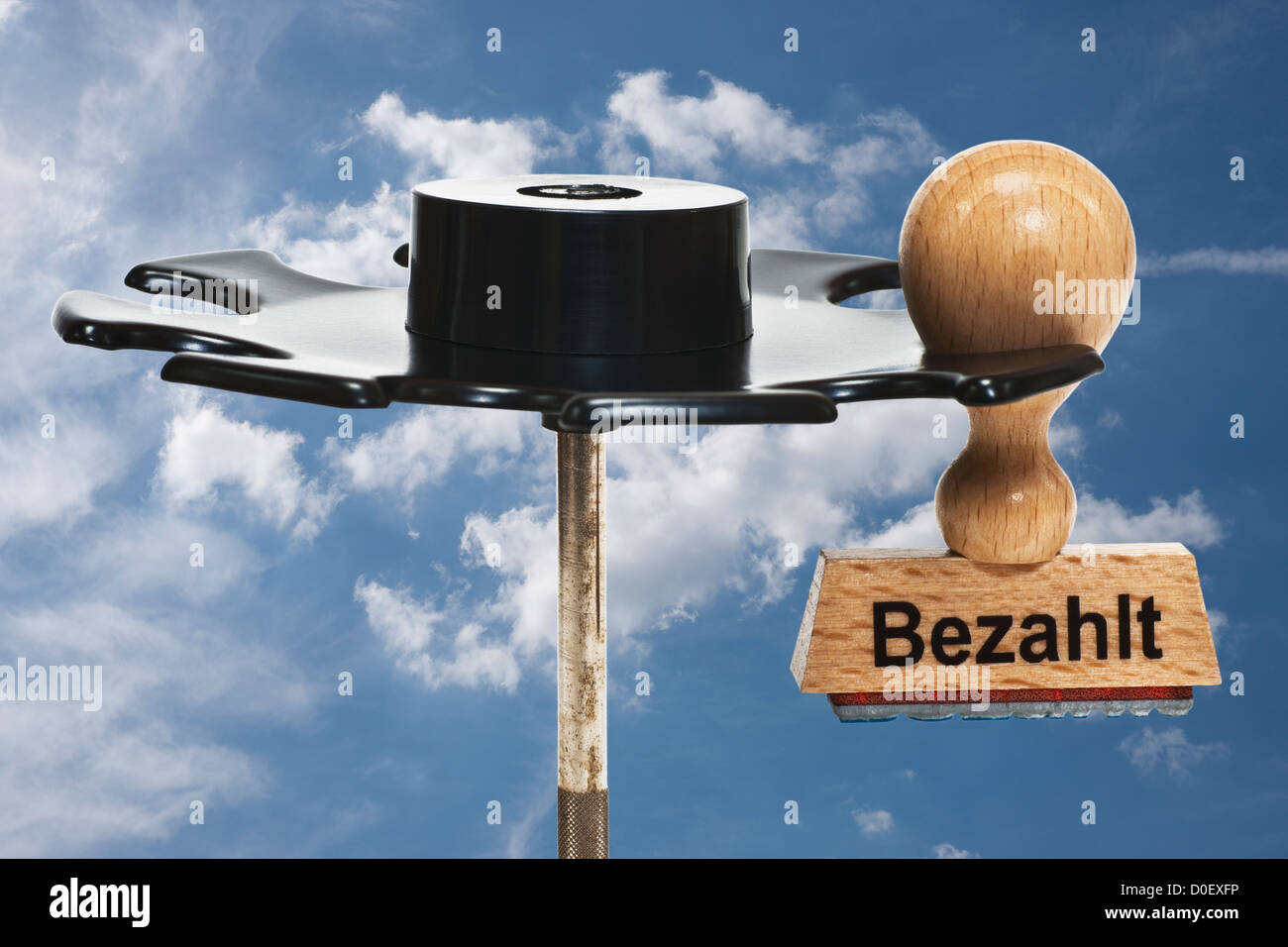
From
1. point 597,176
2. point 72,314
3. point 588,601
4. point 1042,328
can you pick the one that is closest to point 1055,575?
point 1042,328

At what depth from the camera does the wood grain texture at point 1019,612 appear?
2758 millimetres

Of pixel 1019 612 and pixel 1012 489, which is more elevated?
pixel 1012 489

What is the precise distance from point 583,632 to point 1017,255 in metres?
0.92

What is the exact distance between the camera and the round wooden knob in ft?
8.27

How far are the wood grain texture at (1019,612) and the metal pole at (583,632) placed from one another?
0.34 metres

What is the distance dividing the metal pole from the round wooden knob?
23.3 inches

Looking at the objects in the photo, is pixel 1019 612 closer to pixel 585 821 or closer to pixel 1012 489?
pixel 1012 489

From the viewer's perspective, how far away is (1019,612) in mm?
2764
